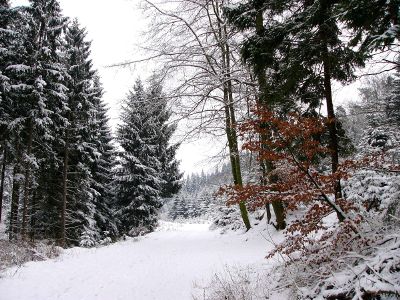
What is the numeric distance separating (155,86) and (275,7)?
5.03 m

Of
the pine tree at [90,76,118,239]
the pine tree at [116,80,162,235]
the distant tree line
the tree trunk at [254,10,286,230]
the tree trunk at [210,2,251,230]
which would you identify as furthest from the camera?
the pine tree at [90,76,118,239]

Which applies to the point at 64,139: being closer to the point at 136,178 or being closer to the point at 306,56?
the point at 136,178

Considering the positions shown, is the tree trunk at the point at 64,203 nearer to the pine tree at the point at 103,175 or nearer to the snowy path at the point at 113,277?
the pine tree at the point at 103,175

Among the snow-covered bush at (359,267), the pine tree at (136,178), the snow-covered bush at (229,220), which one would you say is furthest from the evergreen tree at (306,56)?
the pine tree at (136,178)

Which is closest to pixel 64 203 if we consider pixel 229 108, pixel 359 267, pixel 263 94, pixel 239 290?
pixel 229 108

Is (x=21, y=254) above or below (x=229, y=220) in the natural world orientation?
above

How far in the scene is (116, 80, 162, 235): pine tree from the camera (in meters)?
20.2

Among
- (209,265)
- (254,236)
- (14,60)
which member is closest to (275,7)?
(209,265)

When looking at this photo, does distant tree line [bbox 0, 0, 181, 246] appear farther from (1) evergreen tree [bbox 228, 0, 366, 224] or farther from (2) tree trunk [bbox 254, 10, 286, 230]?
(1) evergreen tree [bbox 228, 0, 366, 224]

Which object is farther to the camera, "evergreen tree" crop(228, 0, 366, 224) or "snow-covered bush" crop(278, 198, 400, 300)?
"evergreen tree" crop(228, 0, 366, 224)

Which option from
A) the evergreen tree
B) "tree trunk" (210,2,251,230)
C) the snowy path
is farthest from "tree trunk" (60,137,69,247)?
the evergreen tree

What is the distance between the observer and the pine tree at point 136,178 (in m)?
20.2

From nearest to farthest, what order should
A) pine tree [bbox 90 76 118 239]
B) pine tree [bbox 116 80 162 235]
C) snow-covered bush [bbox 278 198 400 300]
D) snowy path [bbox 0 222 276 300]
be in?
snow-covered bush [bbox 278 198 400 300], snowy path [bbox 0 222 276 300], pine tree [bbox 116 80 162 235], pine tree [bbox 90 76 118 239]

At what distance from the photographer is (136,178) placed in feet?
66.8
